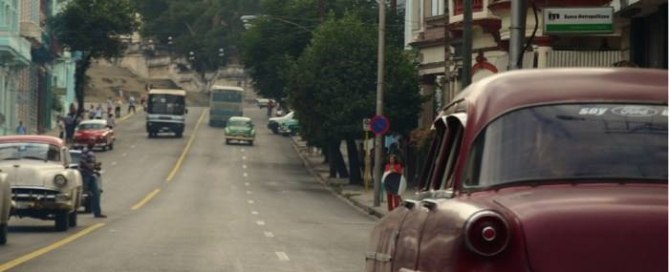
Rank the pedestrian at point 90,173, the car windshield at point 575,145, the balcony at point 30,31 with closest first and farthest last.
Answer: the car windshield at point 575,145
the pedestrian at point 90,173
the balcony at point 30,31

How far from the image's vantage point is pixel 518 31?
1972cm

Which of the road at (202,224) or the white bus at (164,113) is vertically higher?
the white bus at (164,113)

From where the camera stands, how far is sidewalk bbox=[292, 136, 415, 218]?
144ft

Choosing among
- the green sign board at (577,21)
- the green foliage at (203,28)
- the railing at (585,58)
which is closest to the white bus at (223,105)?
the green foliage at (203,28)

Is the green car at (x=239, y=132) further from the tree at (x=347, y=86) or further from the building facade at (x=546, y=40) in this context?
the building facade at (x=546, y=40)

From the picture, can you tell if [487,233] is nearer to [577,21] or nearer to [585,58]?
[577,21]

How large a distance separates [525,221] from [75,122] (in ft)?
257

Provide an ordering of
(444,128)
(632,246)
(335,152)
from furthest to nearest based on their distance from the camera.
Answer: (335,152)
(444,128)
(632,246)

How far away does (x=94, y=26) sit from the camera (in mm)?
98438

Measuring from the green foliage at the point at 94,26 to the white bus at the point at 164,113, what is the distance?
820cm

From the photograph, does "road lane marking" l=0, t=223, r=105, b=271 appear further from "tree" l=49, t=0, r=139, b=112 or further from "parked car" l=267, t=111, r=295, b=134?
"parked car" l=267, t=111, r=295, b=134

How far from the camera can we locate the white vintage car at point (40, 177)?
92.5 ft

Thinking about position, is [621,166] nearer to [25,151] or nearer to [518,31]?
[518,31]

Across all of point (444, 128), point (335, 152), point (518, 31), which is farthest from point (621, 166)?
point (335, 152)
